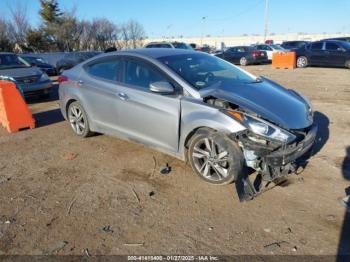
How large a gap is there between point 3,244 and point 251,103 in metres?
3.08

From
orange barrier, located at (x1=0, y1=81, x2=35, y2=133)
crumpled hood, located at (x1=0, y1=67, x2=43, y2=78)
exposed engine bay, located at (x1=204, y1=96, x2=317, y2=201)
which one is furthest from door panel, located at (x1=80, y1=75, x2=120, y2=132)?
crumpled hood, located at (x1=0, y1=67, x2=43, y2=78)

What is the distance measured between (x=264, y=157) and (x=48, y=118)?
619cm

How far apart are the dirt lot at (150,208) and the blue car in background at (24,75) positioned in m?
4.89

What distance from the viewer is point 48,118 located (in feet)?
26.7

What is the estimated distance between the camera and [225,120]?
385 cm

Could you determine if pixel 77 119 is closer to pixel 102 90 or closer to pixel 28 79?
pixel 102 90

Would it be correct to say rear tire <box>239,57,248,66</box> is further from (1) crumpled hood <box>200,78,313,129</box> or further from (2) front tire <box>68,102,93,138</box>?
(1) crumpled hood <box>200,78,313,129</box>

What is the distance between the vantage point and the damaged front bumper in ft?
12.0

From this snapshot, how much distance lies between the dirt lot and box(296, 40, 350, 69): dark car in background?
46.0 ft

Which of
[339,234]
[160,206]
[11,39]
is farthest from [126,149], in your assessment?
[11,39]

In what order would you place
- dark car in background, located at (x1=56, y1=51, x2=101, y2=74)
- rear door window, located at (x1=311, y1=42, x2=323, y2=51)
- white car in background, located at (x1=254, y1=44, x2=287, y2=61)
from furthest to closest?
white car in background, located at (x1=254, y1=44, x2=287, y2=61), dark car in background, located at (x1=56, y1=51, x2=101, y2=74), rear door window, located at (x1=311, y1=42, x2=323, y2=51)

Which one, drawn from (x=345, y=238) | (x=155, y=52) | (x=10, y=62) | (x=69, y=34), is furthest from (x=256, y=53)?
(x=69, y=34)

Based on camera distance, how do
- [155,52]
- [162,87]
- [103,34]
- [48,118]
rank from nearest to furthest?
1. [162,87]
2. [155,52]
3. [48,118]
4. [103,34]

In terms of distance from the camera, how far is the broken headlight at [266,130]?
3.68 metres
